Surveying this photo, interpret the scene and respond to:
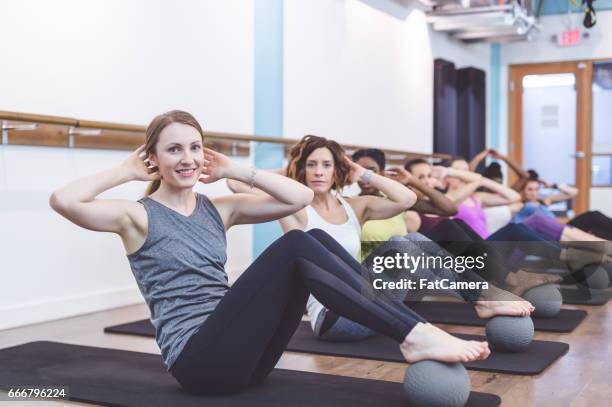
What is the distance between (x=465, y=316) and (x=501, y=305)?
101 cm

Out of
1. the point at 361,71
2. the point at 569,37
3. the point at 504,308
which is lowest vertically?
the point at 504,308

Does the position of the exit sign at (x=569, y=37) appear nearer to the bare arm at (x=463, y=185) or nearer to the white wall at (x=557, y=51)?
the white wall at (x=557, y=51)

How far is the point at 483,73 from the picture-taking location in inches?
369

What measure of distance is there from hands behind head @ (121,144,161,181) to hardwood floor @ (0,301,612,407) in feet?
2.17

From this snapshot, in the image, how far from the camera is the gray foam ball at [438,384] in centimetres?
200

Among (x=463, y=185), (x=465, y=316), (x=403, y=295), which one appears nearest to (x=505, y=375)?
(x=403, y=295)

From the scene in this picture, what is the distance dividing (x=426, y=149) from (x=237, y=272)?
11.4ft

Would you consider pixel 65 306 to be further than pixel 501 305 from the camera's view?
Yes

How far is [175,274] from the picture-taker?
2121 millimetres

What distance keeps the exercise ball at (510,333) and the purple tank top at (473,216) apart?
2.15 m

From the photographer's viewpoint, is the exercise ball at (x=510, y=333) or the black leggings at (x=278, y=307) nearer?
the black leggings at (x=278, y=307)

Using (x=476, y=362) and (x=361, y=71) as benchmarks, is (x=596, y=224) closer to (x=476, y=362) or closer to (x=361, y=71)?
(x=361, y=71)

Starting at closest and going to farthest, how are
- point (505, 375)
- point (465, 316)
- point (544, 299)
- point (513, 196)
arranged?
point (505, 375) → point (544, 299) → point (465, 316) → point (513, 196)

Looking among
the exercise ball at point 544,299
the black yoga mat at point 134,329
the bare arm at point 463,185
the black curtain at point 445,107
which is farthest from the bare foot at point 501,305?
the black curtain at point 445,107
